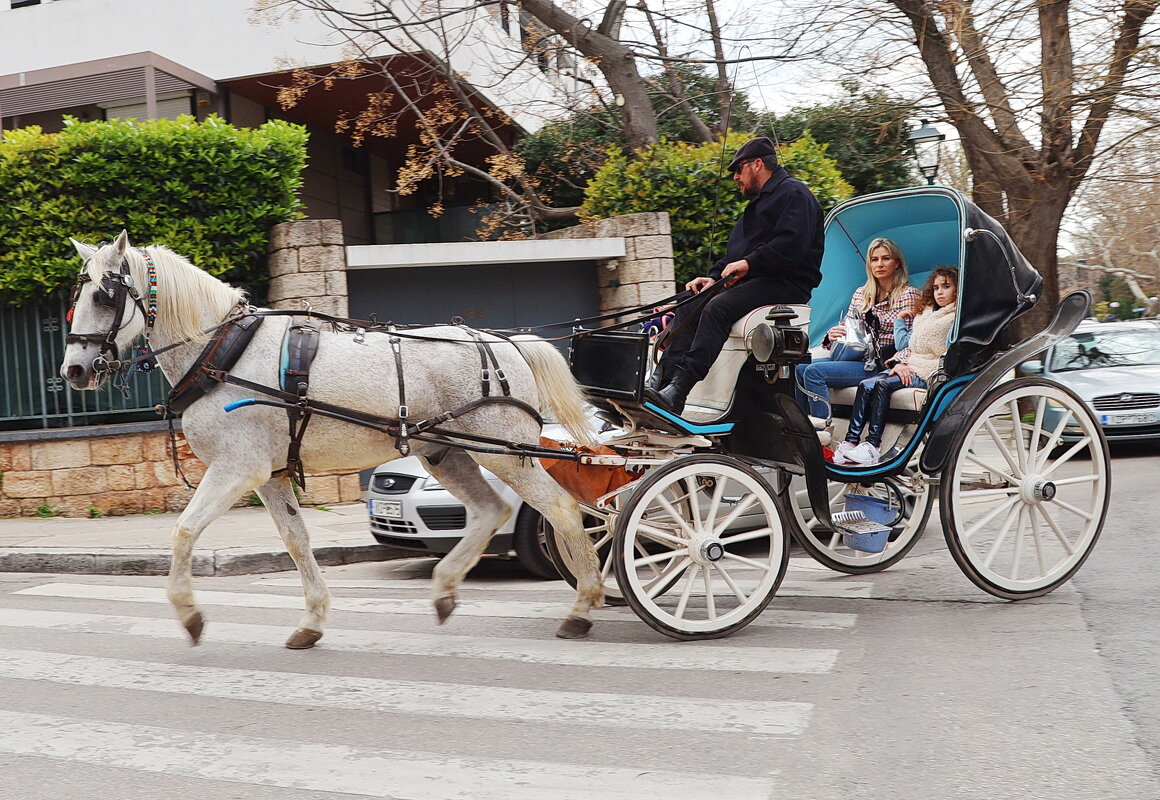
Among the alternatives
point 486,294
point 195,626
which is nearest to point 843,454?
point 195,626

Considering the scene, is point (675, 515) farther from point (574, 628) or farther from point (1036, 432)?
point (1036, 432)

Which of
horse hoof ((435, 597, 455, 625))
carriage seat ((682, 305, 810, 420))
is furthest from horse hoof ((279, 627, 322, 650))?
carriage seat ((682, 305, 810, 420))

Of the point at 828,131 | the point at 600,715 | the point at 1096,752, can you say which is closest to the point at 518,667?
the point at 600,715

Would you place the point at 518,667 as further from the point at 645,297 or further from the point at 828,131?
the point at 828,131

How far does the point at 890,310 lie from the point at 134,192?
779 cm

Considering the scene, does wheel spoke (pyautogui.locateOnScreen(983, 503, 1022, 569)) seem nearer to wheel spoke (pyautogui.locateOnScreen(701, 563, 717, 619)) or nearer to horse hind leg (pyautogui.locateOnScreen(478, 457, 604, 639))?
wheel spoke (pyautogui.locateOnScreen(701, 563, 717, 619))

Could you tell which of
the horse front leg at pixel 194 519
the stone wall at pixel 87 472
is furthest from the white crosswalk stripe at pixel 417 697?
the stone wall at pixel 87 472

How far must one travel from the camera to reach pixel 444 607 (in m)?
5.62

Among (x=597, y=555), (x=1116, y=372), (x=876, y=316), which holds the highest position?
(x=876, y=316)

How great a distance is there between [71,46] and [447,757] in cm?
1634

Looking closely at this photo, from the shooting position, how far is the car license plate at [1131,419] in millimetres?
13016

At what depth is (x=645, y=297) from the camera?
12.0 metres

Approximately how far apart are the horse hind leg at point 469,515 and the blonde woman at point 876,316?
6.80 feet

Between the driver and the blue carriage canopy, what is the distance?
0.88 m
